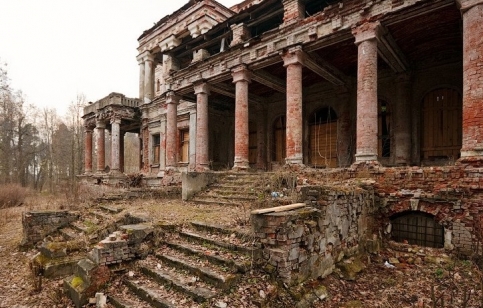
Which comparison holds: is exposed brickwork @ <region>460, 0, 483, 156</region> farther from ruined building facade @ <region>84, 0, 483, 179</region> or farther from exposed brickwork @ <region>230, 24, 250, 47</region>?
exposed brickwork @ <region>230, 24, 250, 47</region>

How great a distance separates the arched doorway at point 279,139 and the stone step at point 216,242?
998 cm

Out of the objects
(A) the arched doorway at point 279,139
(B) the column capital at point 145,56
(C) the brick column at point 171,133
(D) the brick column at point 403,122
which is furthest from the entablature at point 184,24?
(D) the brick column at point 403,122

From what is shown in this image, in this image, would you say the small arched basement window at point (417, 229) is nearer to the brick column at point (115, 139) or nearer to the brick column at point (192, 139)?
the brick column at point (192, 139)

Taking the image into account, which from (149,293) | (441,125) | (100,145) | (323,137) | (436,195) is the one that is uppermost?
(441,125)

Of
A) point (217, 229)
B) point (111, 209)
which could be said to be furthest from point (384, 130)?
point (111, 209)

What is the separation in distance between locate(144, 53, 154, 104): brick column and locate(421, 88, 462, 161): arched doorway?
17.9 meters

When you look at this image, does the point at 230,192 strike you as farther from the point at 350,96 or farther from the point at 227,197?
the point at 350,96

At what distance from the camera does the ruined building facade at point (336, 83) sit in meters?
7.70

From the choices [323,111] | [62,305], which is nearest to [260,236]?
[62,305]

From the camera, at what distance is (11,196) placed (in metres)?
15.1

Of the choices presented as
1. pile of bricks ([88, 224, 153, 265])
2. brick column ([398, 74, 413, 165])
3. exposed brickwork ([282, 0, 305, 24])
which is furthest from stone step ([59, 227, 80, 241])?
A: brick column ([398, 74, 413, 165])

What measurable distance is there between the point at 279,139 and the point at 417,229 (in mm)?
9297

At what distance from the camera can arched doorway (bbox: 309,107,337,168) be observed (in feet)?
42.4

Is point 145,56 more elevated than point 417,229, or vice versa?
point 145,56
